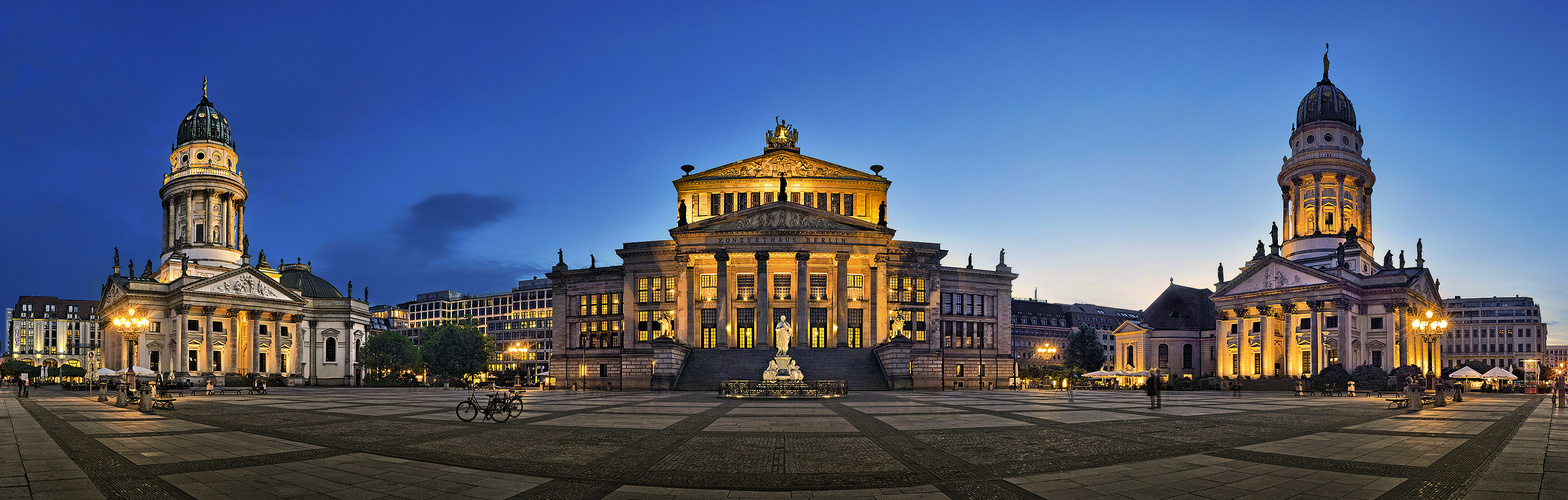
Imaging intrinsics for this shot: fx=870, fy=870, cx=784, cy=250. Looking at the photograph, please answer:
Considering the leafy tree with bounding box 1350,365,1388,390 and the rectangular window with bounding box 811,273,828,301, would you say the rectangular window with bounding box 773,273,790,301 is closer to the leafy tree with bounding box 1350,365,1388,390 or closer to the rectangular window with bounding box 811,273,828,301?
the rectangular window with bounding box 811,273,828,301

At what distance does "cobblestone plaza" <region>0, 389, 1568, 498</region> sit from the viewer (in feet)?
43.0

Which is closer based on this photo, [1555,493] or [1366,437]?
[1555,493]

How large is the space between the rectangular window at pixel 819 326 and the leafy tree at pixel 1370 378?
4330 centimetres

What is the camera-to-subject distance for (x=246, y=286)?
87188 millimetres

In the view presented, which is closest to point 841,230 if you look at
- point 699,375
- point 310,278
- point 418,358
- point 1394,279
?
point 699,375

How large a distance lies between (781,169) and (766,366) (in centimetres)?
2472

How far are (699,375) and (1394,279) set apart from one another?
221ft

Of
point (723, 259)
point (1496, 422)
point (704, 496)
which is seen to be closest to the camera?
point (704, 496)

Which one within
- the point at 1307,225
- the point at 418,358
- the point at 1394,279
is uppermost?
the point at 1307,225

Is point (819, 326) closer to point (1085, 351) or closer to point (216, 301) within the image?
point (1085, 351)

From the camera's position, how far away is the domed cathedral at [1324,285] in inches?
3177

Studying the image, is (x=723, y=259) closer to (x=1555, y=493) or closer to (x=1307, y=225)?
(x=1555, y=493)

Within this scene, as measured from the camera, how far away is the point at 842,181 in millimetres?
79562

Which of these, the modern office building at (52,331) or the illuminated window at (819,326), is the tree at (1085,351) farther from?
the modern office building at (52,331)
